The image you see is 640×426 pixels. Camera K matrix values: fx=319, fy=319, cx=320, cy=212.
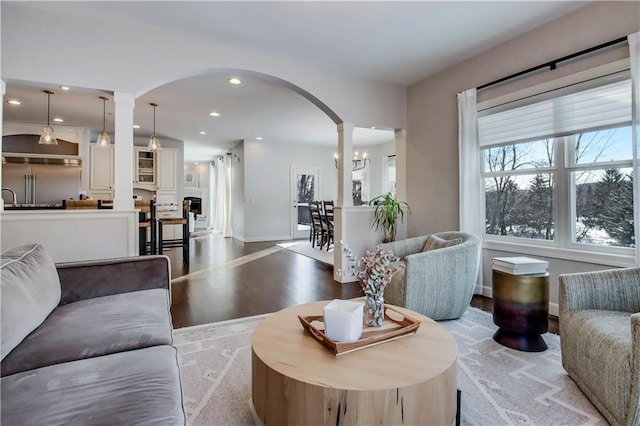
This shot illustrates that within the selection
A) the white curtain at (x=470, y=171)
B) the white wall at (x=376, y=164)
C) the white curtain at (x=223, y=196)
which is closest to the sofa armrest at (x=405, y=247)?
the white curtain at (x=470, y=171)

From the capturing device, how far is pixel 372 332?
157 centimetres

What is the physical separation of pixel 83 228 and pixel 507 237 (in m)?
4.29

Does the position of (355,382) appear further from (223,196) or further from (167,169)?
(223,196)

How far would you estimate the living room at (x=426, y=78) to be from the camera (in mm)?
2701

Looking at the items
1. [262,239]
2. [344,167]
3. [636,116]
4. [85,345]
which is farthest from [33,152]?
[636,116]

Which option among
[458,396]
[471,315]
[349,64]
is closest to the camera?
[458,396]

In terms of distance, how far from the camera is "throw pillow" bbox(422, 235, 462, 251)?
2972 mm

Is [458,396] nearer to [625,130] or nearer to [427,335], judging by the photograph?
[427,335]

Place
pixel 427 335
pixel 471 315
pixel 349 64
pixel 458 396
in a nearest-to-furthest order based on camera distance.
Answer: pixel 458 396, pixel 427 335, pixel 471 315, pixel 349 64

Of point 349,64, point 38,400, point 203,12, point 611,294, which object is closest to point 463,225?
point 611,294

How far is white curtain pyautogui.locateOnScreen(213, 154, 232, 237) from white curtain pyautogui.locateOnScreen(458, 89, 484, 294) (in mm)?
7538

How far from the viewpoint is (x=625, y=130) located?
8.65ft

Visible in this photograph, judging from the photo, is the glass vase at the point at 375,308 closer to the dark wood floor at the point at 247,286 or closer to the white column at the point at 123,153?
the dark wood floor at the point at 247,286

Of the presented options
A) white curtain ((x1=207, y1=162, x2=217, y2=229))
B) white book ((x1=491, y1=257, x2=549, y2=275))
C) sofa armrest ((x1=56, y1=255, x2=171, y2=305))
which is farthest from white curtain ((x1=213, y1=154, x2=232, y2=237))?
white book ((x1=491, y1=257, x2=549, y2=275))
